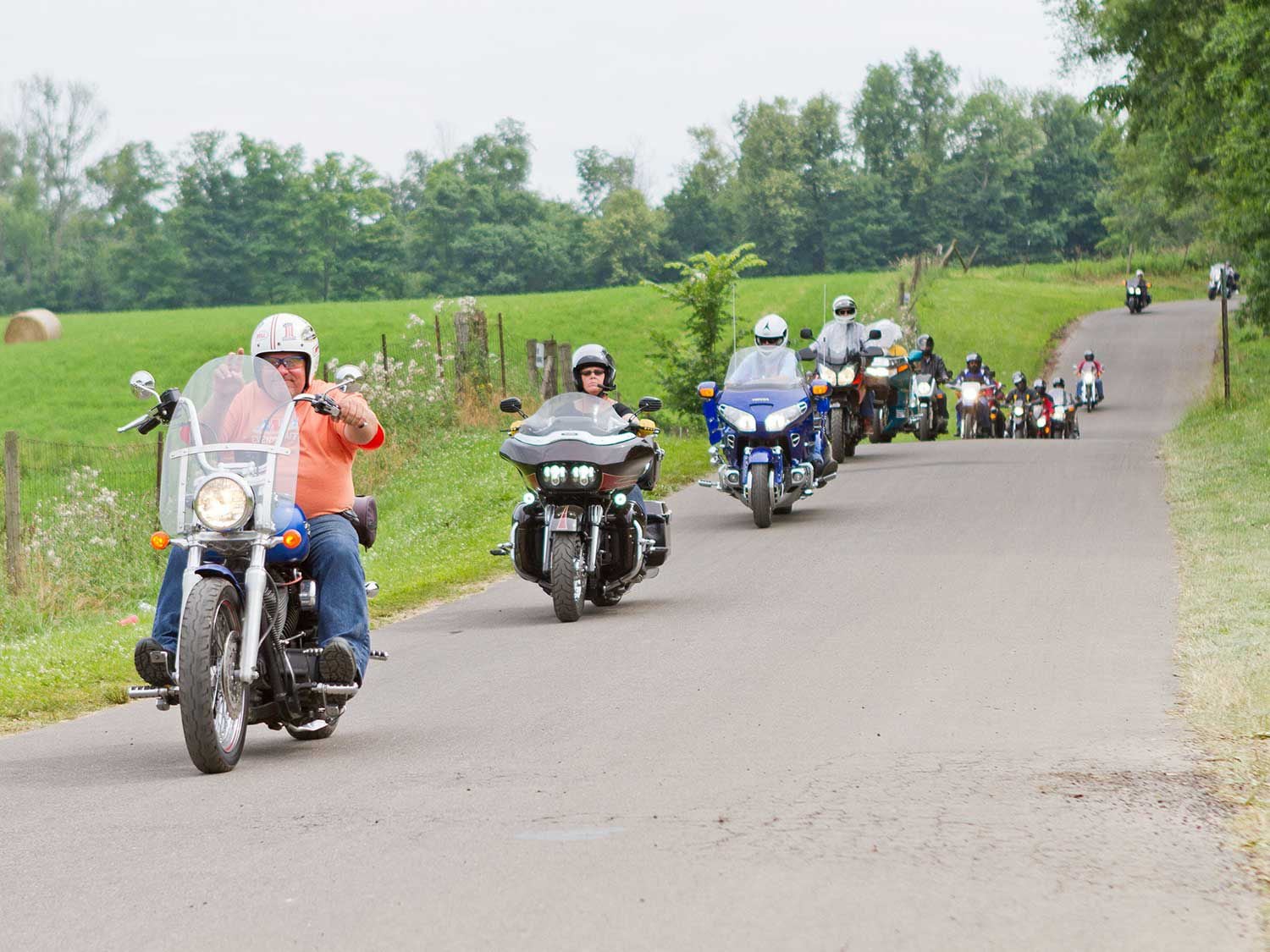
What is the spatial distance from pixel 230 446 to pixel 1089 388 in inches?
1653

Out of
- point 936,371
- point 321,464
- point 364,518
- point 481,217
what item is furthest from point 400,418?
point 481,217

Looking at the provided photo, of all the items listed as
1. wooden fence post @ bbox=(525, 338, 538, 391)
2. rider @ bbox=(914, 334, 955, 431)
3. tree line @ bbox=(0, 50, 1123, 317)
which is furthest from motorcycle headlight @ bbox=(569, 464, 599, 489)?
tree line @ bbox=(0, 50, 1123, 317)

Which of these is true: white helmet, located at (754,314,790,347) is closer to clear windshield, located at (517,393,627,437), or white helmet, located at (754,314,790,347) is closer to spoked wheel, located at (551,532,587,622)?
clear windshield, located at (517,393,627,437)

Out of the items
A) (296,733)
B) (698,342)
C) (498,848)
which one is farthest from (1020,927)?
(698,342)

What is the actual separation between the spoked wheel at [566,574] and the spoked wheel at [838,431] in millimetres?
12189

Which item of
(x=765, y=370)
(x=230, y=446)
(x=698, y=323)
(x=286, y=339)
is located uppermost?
(x=698, y=323)

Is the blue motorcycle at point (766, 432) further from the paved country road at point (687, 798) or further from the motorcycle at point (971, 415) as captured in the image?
the motorcycle at point (971, 415)

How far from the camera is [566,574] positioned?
40.9ft

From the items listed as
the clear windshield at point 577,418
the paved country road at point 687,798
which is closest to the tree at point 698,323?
the clear windshield at point 577,418

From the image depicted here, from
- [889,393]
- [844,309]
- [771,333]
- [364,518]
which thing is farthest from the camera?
[889,393]

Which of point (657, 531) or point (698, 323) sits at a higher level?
point (698, 323)

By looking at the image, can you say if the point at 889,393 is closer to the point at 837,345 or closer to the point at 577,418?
the point at 837,345

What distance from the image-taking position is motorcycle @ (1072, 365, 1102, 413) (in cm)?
4697

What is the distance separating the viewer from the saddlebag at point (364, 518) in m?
8.17
